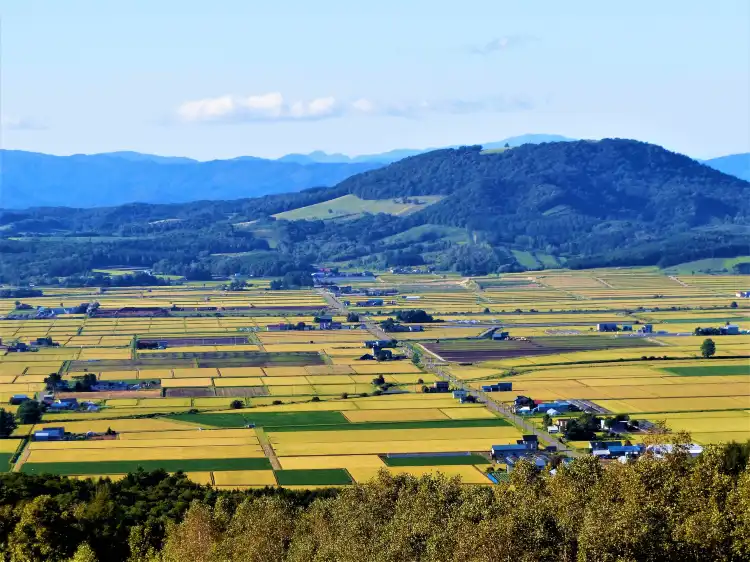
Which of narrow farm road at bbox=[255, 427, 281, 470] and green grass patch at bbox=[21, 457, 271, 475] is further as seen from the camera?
narrow farm road at bbox=[255, 427, 281, 470]

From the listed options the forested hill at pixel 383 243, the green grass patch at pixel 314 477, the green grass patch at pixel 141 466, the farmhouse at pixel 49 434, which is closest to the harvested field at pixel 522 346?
the farmhouse at pixel 49 434

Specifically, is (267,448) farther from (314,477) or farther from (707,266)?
(707,266)

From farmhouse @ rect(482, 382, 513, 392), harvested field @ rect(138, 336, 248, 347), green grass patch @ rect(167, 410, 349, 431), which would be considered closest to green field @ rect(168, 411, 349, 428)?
green grass patch @ rect(167, 410, 349, 431)

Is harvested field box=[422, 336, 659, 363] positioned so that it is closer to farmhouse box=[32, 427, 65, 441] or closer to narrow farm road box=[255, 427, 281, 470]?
narrow farm road box=[255, 427, 281, 470]

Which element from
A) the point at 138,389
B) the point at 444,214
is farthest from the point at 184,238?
the point at 138,389

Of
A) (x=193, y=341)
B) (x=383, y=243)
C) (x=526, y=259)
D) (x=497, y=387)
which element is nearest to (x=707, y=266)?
(x=526, y=259)

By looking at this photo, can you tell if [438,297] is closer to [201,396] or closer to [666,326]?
[666,326]

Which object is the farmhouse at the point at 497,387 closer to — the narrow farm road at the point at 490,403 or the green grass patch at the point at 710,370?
the narrow farm road at the point at 490,403
